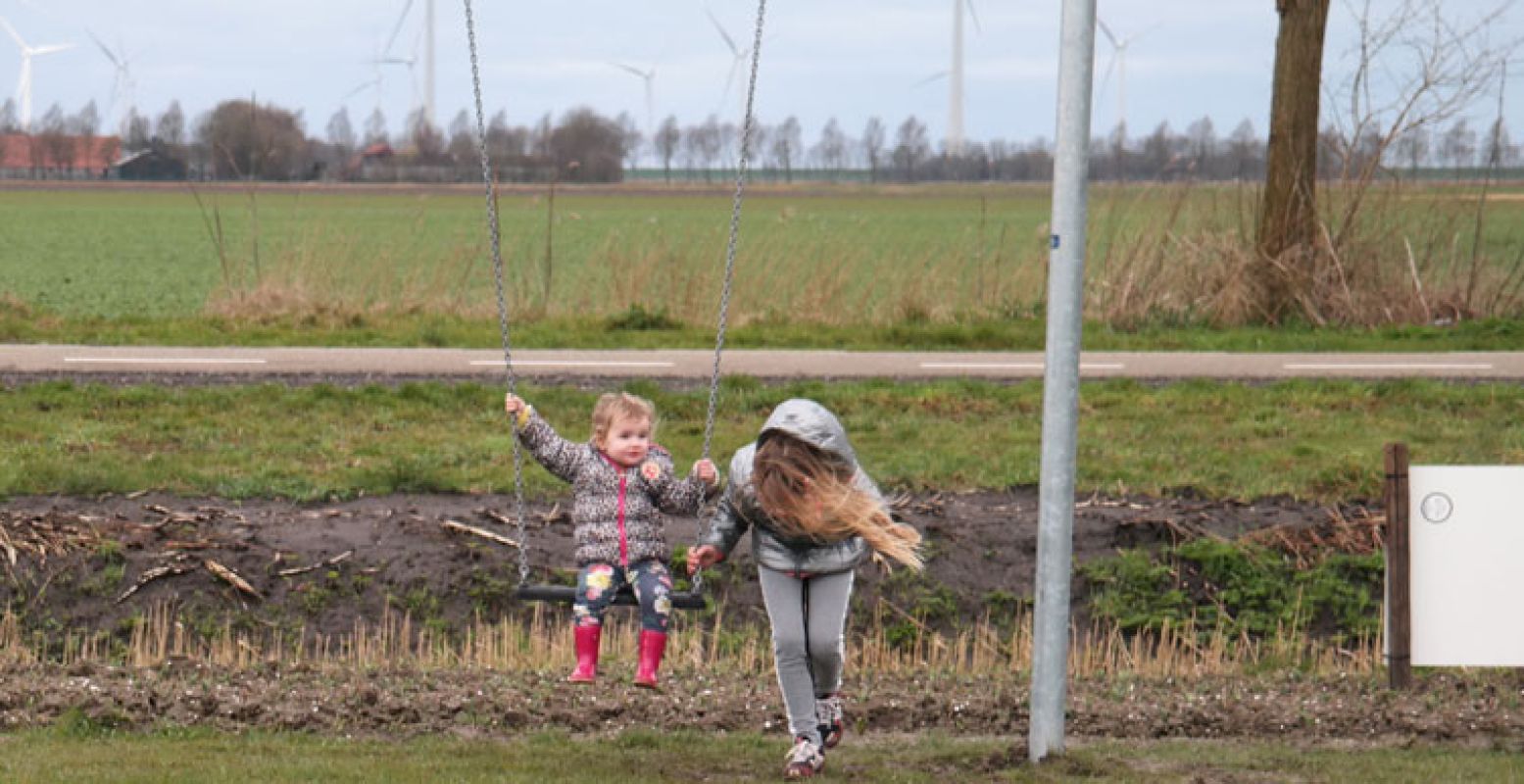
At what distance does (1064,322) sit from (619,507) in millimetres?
1696

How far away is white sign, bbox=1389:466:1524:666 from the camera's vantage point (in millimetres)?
8805

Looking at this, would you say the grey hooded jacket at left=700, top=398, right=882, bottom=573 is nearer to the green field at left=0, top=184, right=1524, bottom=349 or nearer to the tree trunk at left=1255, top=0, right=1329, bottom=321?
the green field at left=0, top=184, right=1524, bottom=349

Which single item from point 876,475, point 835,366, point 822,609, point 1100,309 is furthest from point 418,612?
point 1100,309

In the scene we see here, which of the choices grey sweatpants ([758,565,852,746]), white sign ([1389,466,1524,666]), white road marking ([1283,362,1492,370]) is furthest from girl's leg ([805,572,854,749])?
white road marking ([1283,362,1492,370])

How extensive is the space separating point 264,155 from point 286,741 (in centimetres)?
1641

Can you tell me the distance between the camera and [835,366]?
742 inches

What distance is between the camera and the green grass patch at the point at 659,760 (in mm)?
7270

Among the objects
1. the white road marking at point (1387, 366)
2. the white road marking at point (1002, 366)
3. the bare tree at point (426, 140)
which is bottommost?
the white road marking at point (1002, 366)

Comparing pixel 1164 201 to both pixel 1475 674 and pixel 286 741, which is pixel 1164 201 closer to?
pixel 1475 674

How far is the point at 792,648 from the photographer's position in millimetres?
7184

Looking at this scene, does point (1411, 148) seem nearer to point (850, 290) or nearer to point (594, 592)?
point (850, 290)

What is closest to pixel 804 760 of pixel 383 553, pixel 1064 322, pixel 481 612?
pixel 1064 322

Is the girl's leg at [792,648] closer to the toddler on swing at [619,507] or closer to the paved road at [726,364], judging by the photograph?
the toddler on swing at [619,507]

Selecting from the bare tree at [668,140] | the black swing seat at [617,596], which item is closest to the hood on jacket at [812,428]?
the black swing seat at [617,596]
